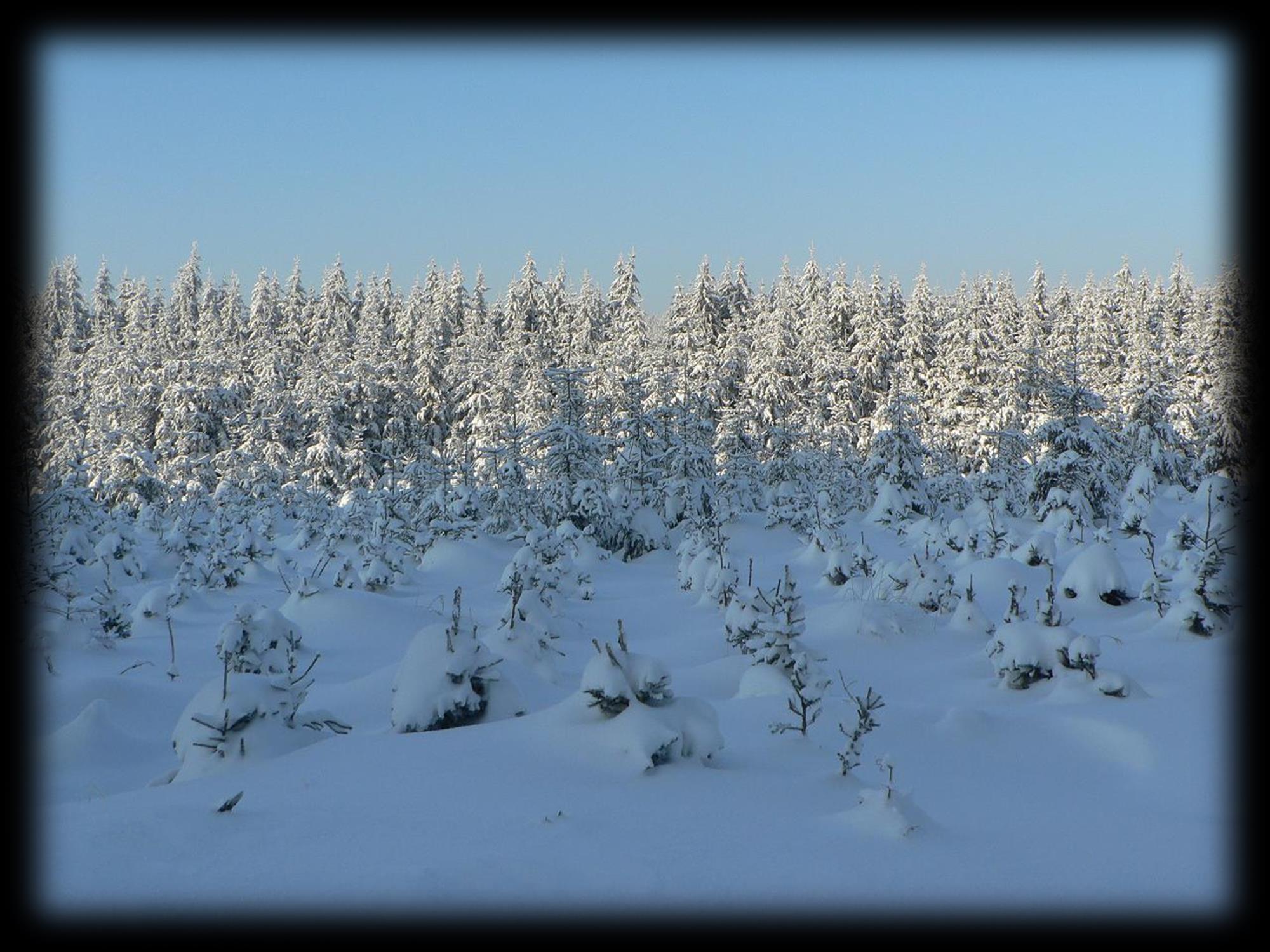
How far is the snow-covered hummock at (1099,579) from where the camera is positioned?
10.5 metres

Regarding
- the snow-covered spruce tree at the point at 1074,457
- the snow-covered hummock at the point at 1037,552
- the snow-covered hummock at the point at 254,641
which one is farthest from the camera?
the snow-covered spruce tree at the point at 1074,457

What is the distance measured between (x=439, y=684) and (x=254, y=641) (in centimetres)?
174

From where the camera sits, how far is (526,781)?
15.0 feet

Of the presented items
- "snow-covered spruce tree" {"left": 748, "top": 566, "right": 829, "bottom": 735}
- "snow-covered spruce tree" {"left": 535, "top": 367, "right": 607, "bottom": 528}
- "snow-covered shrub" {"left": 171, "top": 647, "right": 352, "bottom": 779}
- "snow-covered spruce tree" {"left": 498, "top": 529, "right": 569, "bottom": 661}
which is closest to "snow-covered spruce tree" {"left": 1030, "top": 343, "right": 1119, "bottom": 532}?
"snow-covered spruce tree" {"left": 535, "top": 367, "right": 607, "bottom": 528}

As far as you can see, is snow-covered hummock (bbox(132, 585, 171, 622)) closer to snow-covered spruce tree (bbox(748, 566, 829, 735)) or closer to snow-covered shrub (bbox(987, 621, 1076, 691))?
snow-covered spruce tree (bbox(748, 566, 829, 735))

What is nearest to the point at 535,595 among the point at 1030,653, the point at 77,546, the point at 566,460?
the point at 1030,653

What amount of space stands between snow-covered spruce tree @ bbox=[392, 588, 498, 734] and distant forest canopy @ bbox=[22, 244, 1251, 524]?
29.5 ft

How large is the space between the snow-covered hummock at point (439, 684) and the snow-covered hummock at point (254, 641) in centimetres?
119

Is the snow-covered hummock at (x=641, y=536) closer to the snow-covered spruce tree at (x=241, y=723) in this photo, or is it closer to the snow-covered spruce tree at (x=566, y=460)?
the snow-covered spruce tree at (x=566, y=460)

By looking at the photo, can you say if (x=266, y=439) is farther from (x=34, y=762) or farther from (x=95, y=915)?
(x=95, y=915)

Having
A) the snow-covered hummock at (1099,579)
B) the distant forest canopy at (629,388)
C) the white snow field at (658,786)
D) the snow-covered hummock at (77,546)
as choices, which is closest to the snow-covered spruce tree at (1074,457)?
the distant forest canopy at (629,388)

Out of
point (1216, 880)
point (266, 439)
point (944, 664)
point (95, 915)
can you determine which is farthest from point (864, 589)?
point (266, 439)

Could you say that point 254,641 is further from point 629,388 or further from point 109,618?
point 629,388

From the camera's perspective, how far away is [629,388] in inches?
895
